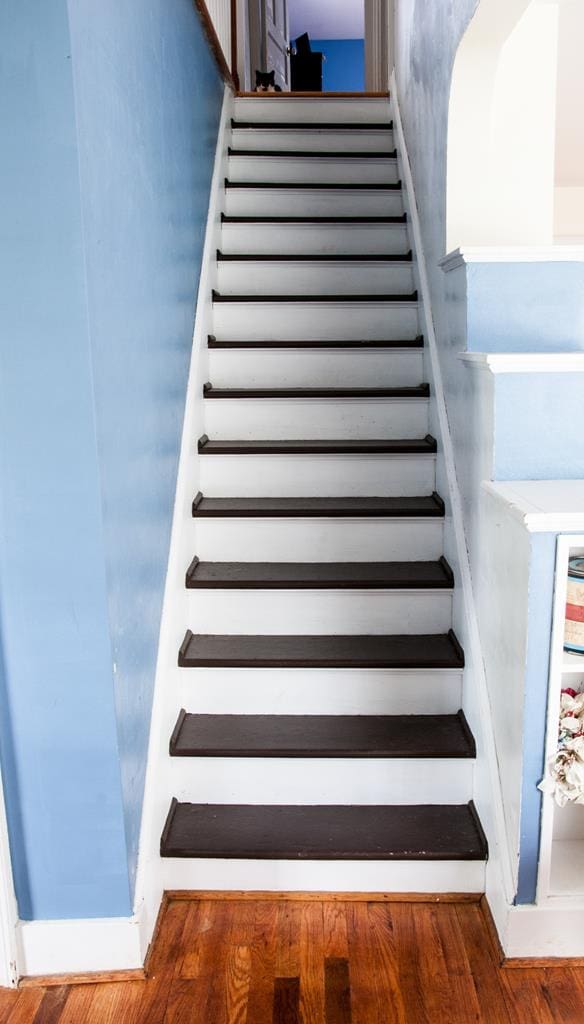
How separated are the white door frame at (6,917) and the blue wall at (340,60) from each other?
9385 millimetres

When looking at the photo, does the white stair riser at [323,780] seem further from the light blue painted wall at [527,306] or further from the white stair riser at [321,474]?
the light blue painted wall at [527,306]

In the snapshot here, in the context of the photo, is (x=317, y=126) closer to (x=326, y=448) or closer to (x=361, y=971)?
(x=326, y=448)

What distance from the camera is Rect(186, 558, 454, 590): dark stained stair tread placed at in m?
2.38

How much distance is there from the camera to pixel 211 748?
2.09 m

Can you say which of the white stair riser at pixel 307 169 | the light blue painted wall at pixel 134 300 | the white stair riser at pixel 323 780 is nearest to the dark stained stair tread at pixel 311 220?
the white stair riser at pixel 307 169

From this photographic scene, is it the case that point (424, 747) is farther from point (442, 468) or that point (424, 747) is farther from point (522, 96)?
point (522, 96)

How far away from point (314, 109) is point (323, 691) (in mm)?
3108

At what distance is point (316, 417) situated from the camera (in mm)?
2867

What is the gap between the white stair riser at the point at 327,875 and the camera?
1948 millimetres

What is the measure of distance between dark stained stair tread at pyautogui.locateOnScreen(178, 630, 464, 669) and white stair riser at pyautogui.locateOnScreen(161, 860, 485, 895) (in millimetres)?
504

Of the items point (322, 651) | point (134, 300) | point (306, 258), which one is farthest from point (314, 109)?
point (322, 651)

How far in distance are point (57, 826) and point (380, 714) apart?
0.94 metres

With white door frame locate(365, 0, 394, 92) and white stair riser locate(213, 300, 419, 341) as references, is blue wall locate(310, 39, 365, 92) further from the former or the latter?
white stair riser locate(213, 300, 419, 341)

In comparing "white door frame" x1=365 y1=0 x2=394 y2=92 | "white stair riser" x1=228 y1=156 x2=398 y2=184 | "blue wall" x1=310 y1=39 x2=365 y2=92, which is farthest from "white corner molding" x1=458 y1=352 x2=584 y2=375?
"blue wall" x1=310 y1=39 x2=365 y2=92
